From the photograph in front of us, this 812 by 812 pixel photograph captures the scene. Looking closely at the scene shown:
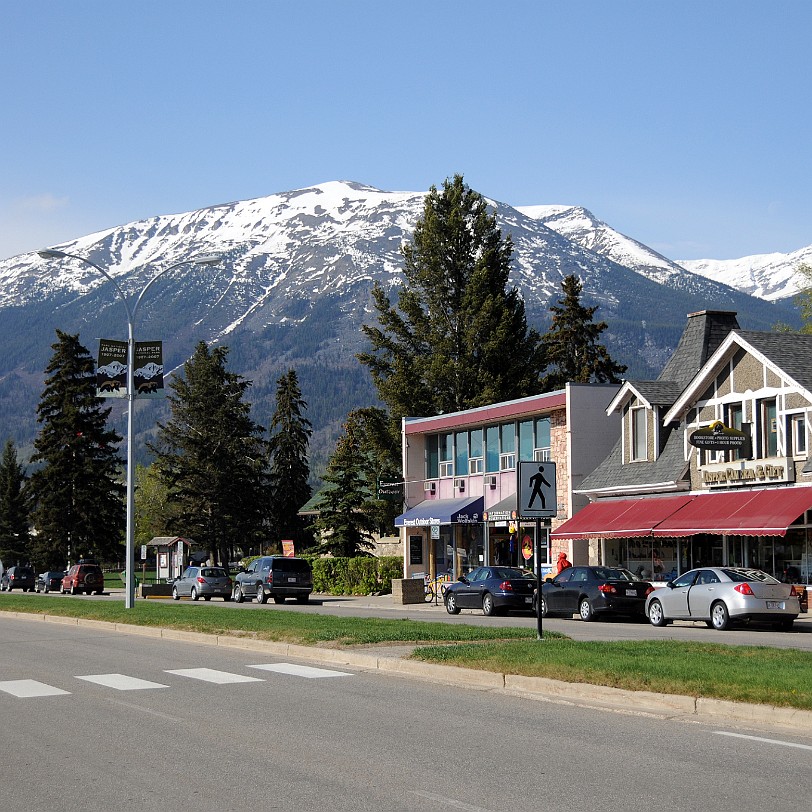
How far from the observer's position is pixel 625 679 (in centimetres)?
1373

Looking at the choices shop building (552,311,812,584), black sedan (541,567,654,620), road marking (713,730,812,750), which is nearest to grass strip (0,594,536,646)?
black sedan (541,567,654,620)

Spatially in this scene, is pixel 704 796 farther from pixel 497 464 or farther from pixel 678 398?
pixel 497 464

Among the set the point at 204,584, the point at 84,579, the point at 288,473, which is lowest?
the point at 84,579

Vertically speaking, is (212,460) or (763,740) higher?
(212,460)

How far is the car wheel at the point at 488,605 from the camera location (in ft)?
116

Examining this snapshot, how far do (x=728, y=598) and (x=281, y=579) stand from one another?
2322 cm

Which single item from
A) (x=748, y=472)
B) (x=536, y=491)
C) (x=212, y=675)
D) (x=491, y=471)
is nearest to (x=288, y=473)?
(x=491, y=471)

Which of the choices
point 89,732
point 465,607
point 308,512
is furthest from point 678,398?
point 308,512

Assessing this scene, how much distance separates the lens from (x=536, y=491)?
1973 centimetres

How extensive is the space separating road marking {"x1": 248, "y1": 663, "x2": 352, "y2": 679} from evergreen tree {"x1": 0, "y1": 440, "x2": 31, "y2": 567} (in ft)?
340

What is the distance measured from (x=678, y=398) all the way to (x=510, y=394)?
23.1 metres

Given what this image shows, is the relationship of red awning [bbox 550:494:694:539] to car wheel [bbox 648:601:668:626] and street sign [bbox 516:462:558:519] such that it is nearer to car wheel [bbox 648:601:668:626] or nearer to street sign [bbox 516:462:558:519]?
car wheel [bbox 648:601:668:626]

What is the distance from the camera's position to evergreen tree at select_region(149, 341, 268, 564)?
8850cm

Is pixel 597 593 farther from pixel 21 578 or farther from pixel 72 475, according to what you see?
pixel 72 475
